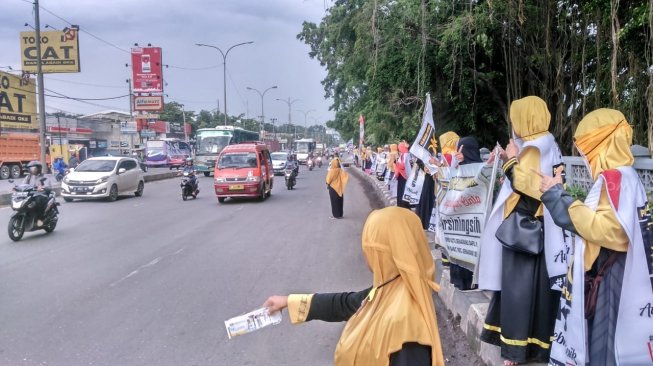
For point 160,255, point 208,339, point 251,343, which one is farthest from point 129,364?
point 160,255

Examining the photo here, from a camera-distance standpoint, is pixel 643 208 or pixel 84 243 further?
pixel 84 243

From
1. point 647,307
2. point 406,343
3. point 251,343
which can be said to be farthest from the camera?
point 251,343

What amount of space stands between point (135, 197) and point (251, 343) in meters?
15.1

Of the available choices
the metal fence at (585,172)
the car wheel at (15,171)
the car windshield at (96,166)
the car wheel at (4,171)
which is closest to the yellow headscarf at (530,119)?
the metal fence at (585,172)

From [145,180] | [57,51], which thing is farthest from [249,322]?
[57,51]

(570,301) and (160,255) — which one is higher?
(570,301)

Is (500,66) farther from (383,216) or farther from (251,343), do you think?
(383,216)

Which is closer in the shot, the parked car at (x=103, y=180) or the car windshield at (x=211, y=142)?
the parked car at (x=103, y=180)

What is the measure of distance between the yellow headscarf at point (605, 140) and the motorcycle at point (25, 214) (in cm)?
977

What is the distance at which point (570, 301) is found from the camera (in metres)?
2.60

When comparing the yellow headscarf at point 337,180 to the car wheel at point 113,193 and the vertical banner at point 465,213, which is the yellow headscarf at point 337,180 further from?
the car wheel at point 113,193

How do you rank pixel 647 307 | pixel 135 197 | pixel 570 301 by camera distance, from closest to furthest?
pixel 647 307 → pixel 570 301 → pixel 135 197

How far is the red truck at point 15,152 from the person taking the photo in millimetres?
28156

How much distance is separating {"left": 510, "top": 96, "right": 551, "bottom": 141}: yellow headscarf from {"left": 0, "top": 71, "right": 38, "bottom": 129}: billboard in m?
33.4
